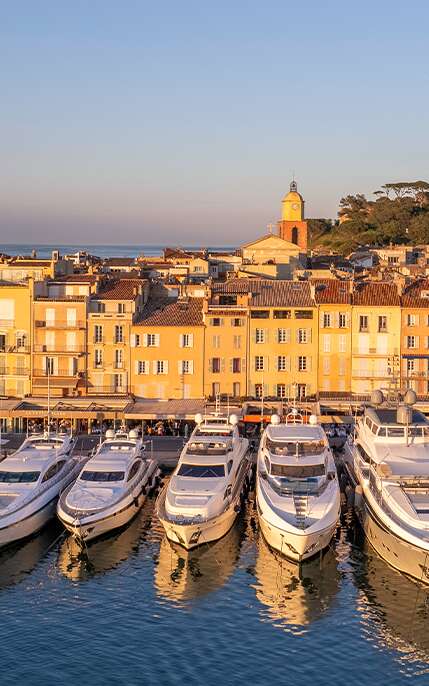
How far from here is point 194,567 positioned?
40.4 meters

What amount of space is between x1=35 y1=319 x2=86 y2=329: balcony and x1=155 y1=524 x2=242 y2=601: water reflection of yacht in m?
24.6

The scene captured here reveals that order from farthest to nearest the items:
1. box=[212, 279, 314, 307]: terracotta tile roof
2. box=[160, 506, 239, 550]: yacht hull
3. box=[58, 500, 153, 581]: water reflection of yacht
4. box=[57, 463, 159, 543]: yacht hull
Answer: box=[212, 279, 314, 307]: terracotta tile roof, box=[57, 463, 159, 543]: yacht hull, box=[160, 506, 239, 550]: yacht hull, box=[58, 500, 153, 581]: water reflection of yacht

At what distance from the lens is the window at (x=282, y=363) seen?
6519cm

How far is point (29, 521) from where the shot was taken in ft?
143

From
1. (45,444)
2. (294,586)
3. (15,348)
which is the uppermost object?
(15,348)

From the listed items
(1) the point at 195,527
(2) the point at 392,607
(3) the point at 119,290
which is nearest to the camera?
(2) the point at 392,607

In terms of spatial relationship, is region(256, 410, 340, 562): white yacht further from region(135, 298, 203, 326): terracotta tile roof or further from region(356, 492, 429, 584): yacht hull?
region(135, 298, 203, 326): terracotta tile roof

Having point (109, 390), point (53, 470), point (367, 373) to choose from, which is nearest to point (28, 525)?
point (53, 470)

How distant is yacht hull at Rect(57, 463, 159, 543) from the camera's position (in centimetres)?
4234

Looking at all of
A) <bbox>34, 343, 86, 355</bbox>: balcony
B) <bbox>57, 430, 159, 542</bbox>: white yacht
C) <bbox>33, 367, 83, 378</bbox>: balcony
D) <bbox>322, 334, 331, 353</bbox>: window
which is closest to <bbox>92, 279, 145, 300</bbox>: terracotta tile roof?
<bbox>34, 343, 86, 355</bbox>: balcony


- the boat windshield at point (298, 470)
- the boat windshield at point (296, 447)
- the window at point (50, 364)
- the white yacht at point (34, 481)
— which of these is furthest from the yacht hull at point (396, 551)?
the window at point (50, 364)

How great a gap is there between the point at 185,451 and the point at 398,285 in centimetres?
2366

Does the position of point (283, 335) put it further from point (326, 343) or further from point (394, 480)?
point (394, 480)

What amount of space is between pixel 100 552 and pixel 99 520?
4.29ft
